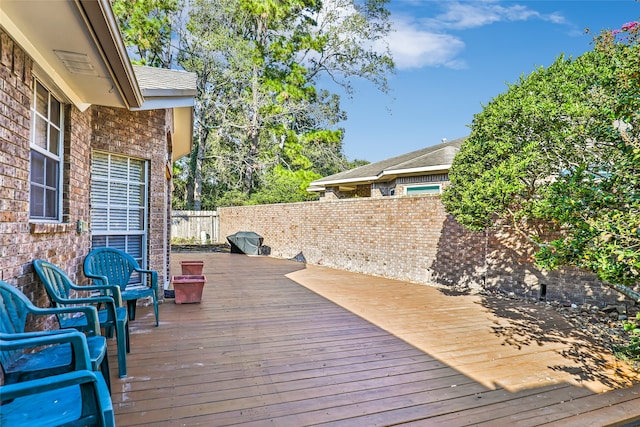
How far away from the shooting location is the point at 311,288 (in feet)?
25.5

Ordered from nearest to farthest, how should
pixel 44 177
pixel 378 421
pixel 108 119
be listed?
pixel 378 421 → pixel 44 177 → pixel 108 119

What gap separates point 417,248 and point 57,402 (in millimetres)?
7774

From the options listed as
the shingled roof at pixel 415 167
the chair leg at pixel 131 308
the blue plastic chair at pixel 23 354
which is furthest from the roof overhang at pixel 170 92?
the shingled roof at pixel 415 167

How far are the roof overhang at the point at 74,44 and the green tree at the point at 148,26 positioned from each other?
716 inches

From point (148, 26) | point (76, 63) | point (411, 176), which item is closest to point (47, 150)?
point (76, 63)

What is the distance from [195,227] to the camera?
19.0 metres

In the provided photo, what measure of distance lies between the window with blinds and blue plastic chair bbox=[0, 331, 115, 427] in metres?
3.52

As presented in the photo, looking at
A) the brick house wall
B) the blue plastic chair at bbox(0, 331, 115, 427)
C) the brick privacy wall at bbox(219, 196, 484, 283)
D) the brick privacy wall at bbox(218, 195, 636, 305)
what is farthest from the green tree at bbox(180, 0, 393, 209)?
the blue plastic chair at bbox(0, 331, 115, 427)

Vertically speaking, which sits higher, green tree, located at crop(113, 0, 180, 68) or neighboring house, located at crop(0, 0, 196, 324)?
green tree, located at crop(113, 0, 180, 68)

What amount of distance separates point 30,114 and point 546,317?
22.0 ft

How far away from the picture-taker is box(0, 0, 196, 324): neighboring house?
2506 millimetres

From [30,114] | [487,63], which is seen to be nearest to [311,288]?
[30,114]

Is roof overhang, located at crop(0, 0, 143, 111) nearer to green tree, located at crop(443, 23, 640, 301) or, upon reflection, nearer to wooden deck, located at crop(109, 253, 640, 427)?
wooden deck, located at crop(109, 253, 640, 427)

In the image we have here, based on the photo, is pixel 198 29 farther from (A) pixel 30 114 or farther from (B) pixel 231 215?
(A) pixel 30 114
